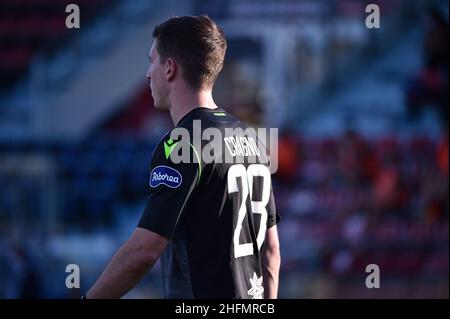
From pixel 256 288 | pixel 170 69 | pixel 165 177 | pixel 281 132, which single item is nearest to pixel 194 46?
pixel 170 69

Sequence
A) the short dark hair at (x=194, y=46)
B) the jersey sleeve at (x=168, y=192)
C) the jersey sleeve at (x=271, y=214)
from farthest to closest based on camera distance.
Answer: the jersey sleeve at (x=271, y=214)
the short dark hair at (x=194, y=46)
the jersey sleeve at (x=168, y=192)

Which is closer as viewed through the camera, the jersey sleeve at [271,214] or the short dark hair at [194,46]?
the short dark hair at [194,46]

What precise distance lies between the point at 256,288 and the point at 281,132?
8304 mm

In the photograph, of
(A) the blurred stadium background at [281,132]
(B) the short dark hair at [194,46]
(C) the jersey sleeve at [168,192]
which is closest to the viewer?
(C) the jersey sleeve at [168,192]

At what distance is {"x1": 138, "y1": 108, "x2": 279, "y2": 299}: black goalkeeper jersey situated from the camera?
119 inches

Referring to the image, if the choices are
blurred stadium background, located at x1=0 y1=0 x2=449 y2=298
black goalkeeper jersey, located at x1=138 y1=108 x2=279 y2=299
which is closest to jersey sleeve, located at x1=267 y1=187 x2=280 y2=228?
black goalkeeper jersey, located at x1=138 y1=108 x2=279 y2=299

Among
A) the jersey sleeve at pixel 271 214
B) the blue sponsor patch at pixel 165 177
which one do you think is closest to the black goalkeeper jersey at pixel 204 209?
the blue sponsor patch at pixel 165 177

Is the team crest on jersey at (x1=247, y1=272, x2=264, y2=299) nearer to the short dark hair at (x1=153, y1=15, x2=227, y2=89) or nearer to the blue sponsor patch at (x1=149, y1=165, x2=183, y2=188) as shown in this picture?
the blue sponsor patch at (x1=149, y1=165, x2=183, y2=188)

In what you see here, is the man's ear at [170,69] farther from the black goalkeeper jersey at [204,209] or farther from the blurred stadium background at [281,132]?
the blurred stadium background at [281,132]

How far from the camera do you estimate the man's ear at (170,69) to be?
3.19 metres

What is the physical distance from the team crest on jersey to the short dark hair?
0.66 meters

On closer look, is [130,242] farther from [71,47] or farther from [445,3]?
[71,47]

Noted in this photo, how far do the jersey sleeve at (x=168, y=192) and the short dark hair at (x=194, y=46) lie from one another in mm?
281
